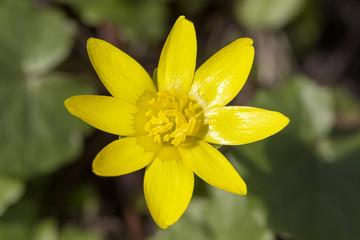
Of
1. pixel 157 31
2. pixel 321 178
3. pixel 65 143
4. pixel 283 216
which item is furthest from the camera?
pixel 157 31

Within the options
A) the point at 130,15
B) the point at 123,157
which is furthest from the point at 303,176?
the point at 130,15

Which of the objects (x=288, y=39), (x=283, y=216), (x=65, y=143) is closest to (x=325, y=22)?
(x=288, y=39)

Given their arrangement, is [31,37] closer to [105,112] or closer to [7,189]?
[7,189]

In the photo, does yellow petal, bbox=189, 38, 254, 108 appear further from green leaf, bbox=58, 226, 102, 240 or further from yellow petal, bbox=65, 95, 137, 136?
green leaf, bbox=58, 226, 102, 240

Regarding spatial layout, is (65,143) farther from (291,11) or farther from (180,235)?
(291,11)

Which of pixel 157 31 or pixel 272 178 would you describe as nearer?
pixel 272 178

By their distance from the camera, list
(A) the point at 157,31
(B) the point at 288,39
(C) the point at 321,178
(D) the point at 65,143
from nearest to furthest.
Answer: (C) the point at 321,178
(D) the point at 65,143
(A) the point at 157,31
(B) the point at 288,39
